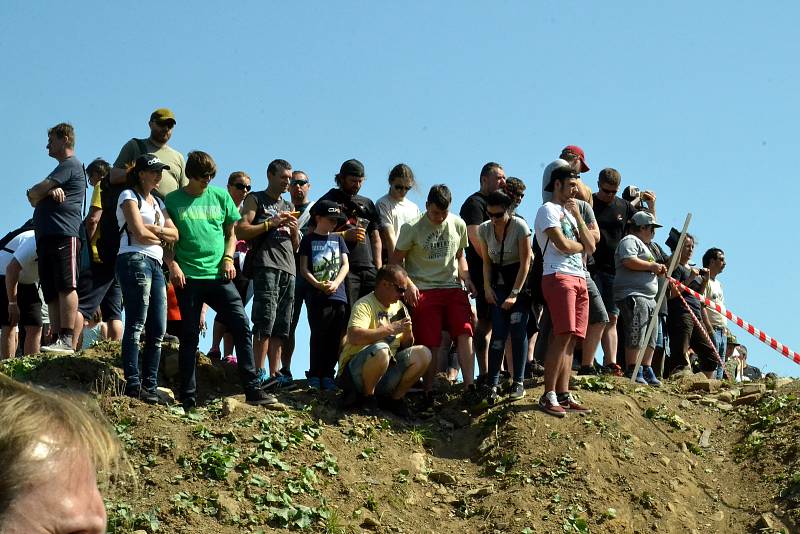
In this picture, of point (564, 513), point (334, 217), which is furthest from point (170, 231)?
point (564, 513)

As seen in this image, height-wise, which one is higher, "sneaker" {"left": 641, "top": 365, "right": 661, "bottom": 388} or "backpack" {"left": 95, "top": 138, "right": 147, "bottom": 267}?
"backpack" {"left": 95, "top": 138, "right": 147, "bottom": 267}

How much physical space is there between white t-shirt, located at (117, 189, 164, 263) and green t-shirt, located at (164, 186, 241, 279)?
210 millimetres

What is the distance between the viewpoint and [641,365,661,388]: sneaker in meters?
12.3

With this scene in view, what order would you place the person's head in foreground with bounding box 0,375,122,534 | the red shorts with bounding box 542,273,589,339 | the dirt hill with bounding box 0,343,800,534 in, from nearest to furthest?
the person's head in foreground with bounding box 0,375,122,534 → the dirt hill with bounding box 0,343,800,534 → the red shorts with bounding box 542,273,589,339

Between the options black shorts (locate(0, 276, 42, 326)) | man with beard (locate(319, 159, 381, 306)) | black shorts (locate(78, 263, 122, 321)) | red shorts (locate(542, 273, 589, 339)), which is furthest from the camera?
black shorts (locate(0, 276, 42, 326))

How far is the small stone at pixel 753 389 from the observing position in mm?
12531

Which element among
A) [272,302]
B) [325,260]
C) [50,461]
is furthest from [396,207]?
[50,461]

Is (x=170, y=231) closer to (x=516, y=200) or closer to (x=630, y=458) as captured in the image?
(x=516, y=200)

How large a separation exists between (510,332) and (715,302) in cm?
536

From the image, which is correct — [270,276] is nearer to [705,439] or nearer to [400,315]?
[400,315]

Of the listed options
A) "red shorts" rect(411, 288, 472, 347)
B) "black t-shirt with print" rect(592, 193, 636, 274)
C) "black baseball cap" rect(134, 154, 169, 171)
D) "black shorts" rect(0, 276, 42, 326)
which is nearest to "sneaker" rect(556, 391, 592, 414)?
"red shorts" rect(411, 288, 472, 347)

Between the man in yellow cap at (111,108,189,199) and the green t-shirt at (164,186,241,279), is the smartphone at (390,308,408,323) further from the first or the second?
the man in yellow cap at (111,108,189,199)

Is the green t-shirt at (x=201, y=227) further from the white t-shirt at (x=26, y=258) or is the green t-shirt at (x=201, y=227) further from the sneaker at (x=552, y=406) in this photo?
the sneaker at (x=552, y=406)

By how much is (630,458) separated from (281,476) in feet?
10.8
